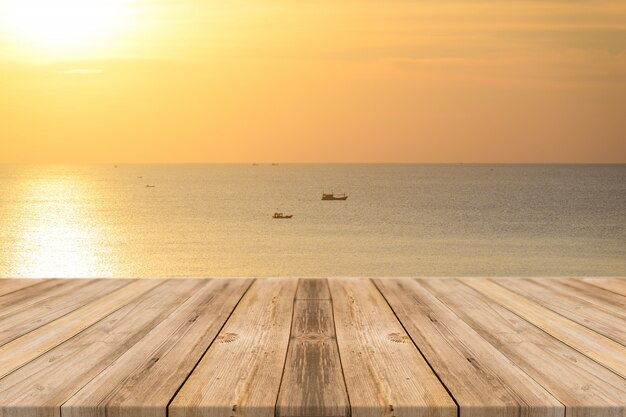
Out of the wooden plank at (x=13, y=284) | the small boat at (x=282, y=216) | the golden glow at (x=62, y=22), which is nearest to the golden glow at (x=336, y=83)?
the golden glow at (x=62, y=22)

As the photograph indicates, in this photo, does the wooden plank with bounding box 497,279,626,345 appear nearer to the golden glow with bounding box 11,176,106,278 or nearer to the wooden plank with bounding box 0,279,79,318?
the wooden plank with bounding box 0,279,79,318

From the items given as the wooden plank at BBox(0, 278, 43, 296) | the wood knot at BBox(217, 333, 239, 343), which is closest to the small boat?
the wooden plank at BBox(0, 278, 43, 296)

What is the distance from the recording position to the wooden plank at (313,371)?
1.34 meters

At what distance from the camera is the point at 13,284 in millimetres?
2973

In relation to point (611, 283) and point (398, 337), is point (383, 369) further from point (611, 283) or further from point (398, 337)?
point (611, 283)

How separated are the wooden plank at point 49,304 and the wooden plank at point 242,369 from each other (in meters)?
0.67

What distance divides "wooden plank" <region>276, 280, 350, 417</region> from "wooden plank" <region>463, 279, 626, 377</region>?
2.39 ft

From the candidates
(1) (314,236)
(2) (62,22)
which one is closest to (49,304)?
(1) (314,236)

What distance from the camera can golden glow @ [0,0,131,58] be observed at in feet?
84.9

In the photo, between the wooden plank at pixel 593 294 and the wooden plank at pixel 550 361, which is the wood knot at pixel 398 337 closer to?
the wooden plank at pixel 550 361

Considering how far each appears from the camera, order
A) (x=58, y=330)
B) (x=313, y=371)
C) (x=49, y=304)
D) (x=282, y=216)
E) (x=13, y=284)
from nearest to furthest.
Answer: (x=313, y=371) < (x=58, y=330) < (x=49, y=304) < (x=13, y=284) < (x=282, y=216)

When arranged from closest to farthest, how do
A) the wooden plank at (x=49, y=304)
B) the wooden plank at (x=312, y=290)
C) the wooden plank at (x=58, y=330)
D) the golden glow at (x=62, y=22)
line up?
the wooden plank at (x=58, y=330) → the wooden plank at (x=49, y=304) → the wooden plank at (x=312, y=290) → the golden glow at (x=62, y=22)

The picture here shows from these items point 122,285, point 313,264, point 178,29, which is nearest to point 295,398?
point 122,285

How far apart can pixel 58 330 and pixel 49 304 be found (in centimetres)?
49
